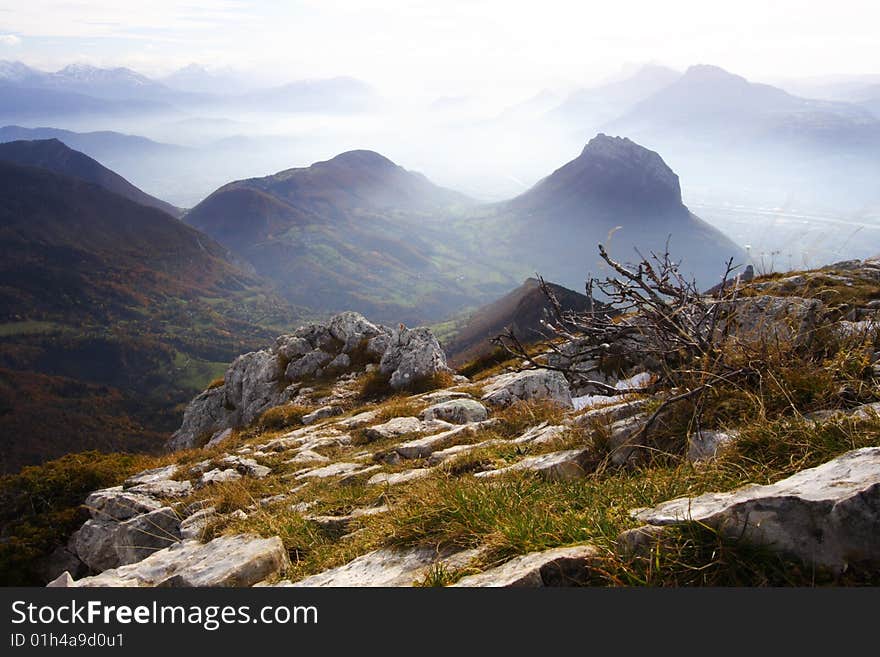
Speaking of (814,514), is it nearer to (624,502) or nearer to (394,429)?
(624,502)

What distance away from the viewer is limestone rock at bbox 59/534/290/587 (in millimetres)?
6008

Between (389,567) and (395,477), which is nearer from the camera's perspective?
(389,567)

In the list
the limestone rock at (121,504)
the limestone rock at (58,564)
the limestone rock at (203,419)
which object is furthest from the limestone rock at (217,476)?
the limestone rock at (203,419)

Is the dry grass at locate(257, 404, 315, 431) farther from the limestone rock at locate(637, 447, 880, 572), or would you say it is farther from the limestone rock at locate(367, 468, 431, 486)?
the limestone rock at locate(637, 447, 880, 572)

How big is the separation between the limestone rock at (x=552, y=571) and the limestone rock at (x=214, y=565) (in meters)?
3.44

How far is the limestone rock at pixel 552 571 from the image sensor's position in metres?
3.67

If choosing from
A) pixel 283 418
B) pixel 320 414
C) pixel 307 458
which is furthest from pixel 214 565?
pixel 283 418

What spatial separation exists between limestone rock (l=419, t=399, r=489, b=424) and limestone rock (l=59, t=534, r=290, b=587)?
11103 mm

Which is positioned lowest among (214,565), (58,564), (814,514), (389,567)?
(58,564)

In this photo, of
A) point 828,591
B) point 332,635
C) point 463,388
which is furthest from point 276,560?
point 463,388

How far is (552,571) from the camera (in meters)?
3.77

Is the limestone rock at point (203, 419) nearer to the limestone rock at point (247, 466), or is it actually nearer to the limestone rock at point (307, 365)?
the limestone rock at point (307, 365)

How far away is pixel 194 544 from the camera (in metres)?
8.72

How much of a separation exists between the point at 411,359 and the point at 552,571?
28.2 metres
